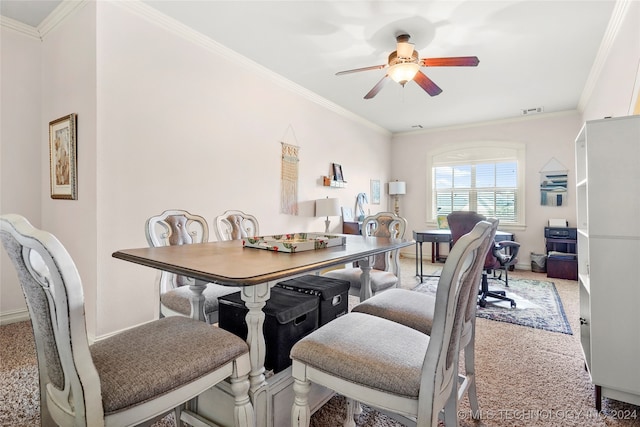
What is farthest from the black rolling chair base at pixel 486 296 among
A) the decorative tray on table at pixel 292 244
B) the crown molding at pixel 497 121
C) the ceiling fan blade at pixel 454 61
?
the crown molding at pixel 497 121

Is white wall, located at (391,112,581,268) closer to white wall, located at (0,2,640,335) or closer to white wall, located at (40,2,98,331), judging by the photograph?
white wall, located at (0,2,640,335)

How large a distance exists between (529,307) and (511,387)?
1864 mm

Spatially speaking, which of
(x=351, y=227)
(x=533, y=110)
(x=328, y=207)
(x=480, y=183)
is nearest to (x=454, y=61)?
(x=328, y=207)

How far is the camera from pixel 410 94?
4.47m

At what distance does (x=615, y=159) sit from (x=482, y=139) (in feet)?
15.7

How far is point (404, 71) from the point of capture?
2.71 meters

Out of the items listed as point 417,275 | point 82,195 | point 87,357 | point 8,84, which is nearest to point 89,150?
point 82,195

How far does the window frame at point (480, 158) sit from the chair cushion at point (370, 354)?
5.58 metres

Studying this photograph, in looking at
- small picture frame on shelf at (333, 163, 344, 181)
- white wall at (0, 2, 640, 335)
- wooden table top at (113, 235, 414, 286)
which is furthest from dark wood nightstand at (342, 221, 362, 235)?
wooden table top at (113, 235, 414, 286)

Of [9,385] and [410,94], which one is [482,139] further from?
[9,385]

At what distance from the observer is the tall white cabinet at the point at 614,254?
5.08 feet

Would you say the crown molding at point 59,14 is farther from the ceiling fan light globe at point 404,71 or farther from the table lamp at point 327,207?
the table lamp at point 327,207

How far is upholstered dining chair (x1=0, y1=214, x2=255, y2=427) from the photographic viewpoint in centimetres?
77

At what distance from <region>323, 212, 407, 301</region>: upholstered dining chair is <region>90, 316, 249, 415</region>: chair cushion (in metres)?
1.30
